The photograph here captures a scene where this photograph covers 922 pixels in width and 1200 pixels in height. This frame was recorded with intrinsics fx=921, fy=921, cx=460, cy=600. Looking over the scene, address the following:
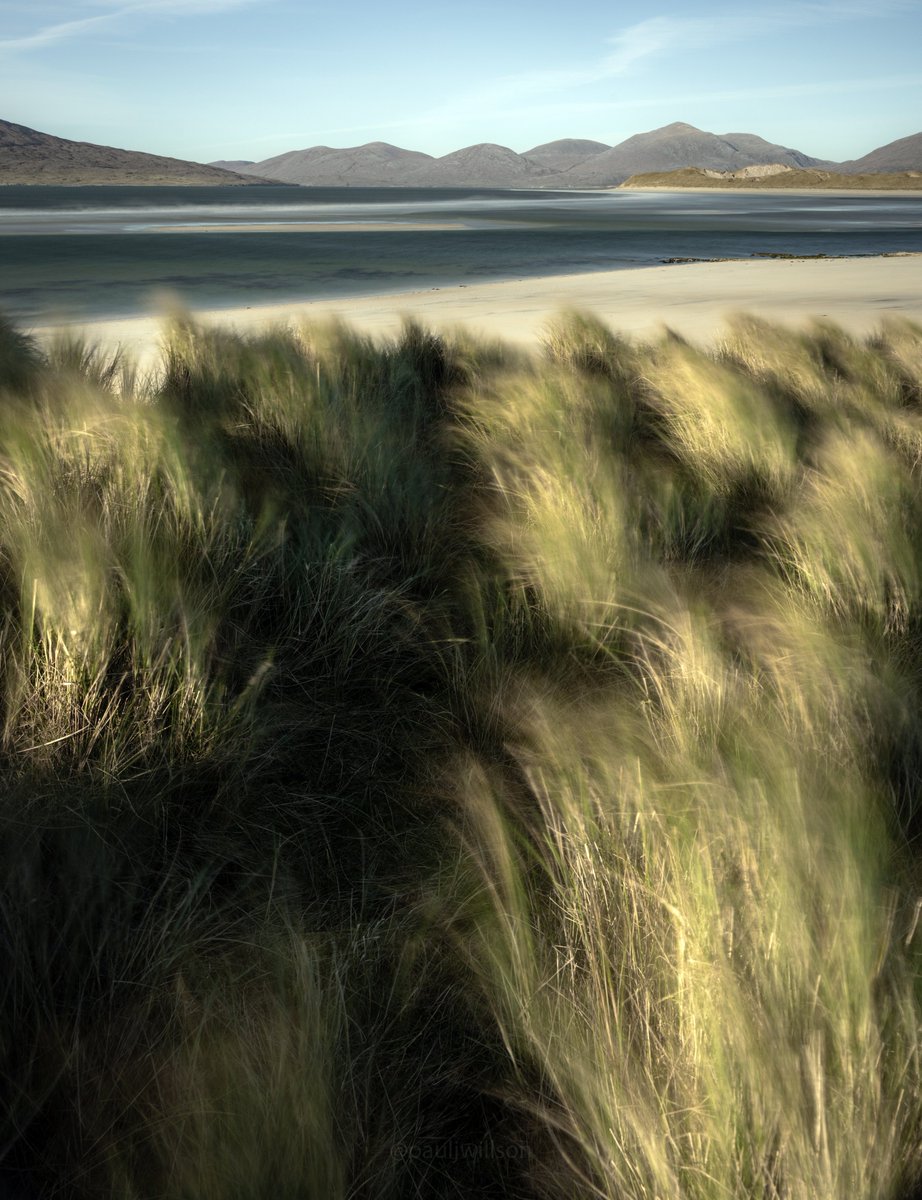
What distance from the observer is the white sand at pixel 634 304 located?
25.1 ft

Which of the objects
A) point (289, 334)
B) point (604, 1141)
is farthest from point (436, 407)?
point (604, 1141)

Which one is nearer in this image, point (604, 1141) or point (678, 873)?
point (604, 1141)

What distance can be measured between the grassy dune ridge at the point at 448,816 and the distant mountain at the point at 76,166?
155512 millimetres

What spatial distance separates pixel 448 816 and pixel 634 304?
351 inches

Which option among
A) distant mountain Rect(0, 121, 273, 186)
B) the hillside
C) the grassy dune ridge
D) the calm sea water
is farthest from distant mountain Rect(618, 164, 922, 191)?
the grassy dune ridge

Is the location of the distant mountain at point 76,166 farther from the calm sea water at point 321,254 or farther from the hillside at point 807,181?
the calm sea water at point 321,254

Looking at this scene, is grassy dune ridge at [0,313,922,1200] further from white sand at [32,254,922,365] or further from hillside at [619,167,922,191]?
hillside at [619,167,922,191]

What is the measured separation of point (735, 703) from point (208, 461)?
1727 mm

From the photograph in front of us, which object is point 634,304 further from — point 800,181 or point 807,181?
point 800,181

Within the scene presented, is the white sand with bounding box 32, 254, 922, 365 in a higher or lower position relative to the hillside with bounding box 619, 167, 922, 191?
lower

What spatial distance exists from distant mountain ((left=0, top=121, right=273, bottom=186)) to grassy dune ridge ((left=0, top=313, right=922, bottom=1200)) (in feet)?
510

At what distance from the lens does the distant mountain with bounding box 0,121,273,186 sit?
143 m

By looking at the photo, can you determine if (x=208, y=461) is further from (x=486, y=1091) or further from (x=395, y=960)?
(x=486, y=1091)

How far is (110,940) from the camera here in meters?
1.32
